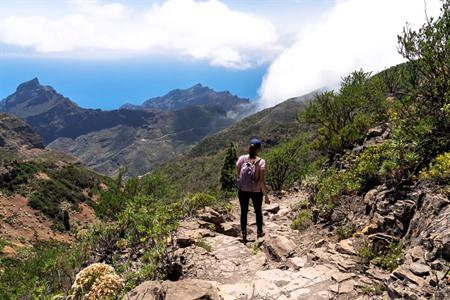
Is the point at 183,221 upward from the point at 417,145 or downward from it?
downward

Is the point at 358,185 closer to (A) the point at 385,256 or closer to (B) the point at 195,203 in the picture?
(A) the point at 385,256

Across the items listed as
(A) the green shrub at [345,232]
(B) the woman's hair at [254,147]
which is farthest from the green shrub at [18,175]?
(A) the green shrub at [345,232]

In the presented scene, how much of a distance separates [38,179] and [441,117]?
10174 cm

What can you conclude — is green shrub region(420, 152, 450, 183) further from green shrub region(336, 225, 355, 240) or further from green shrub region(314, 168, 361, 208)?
green shrub region(314, 168, 361, 208)

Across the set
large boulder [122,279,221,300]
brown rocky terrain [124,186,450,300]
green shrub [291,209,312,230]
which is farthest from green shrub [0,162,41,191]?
large boulder [122,279,221,300]

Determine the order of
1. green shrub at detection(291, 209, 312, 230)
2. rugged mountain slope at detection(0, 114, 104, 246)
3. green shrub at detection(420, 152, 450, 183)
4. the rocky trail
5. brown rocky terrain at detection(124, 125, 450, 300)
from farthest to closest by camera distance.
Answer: rugged mountain slope at detection(0, 114, 104, 246), green shrub at detection(291, 209, 312, 230), green shrub at detection(420, 152, 450, 183), the rocky trail, brown rocky terrain at detection(124, 125, 450, 300)

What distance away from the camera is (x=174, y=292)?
8.80 m

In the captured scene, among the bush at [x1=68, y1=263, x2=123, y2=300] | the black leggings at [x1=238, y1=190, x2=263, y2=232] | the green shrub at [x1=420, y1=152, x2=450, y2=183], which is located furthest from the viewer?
the black leggings at [x1=238, y1=190, x2=263, y2=232]

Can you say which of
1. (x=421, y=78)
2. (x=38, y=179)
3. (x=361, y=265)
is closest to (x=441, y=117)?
(x=421, y=78)

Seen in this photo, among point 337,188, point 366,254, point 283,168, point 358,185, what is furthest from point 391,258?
point 283,168

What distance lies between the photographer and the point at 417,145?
12.5m

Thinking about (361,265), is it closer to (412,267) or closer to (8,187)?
(412,267)

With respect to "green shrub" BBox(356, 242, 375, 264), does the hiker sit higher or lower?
higher

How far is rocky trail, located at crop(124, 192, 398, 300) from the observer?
29.2 ft
